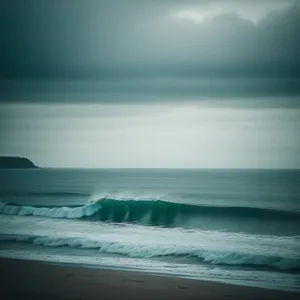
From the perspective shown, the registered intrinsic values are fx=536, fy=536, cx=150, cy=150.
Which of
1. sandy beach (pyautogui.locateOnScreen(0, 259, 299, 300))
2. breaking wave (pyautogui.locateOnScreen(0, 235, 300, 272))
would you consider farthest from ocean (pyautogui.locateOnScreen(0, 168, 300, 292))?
sandy beach (pyautogui.locateOnScreen(0, 259, 299, 300))

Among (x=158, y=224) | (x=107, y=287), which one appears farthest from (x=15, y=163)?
(x=107, y=287)

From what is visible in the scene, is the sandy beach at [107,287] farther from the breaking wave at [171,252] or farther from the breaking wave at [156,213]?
the breaking wave at [156,213]

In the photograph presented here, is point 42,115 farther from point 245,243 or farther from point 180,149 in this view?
point 245,243

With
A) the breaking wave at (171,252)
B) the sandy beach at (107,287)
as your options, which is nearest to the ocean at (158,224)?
the breaking wave at (171,252)

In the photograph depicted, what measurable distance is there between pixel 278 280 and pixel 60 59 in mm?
2709

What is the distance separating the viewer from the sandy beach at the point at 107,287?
12.1 ft

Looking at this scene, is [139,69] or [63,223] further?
[63,223]

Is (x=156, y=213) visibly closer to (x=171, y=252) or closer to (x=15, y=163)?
(x=171, y=252)

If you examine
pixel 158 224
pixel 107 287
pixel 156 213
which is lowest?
pixel 107 287

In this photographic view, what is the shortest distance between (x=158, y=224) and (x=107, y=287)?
1759 mm

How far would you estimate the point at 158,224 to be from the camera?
5.55 metres

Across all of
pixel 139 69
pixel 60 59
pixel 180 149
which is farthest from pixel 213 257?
pixel 60 59

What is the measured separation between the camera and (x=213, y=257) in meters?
4.56

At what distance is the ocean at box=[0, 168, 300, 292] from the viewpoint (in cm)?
446
